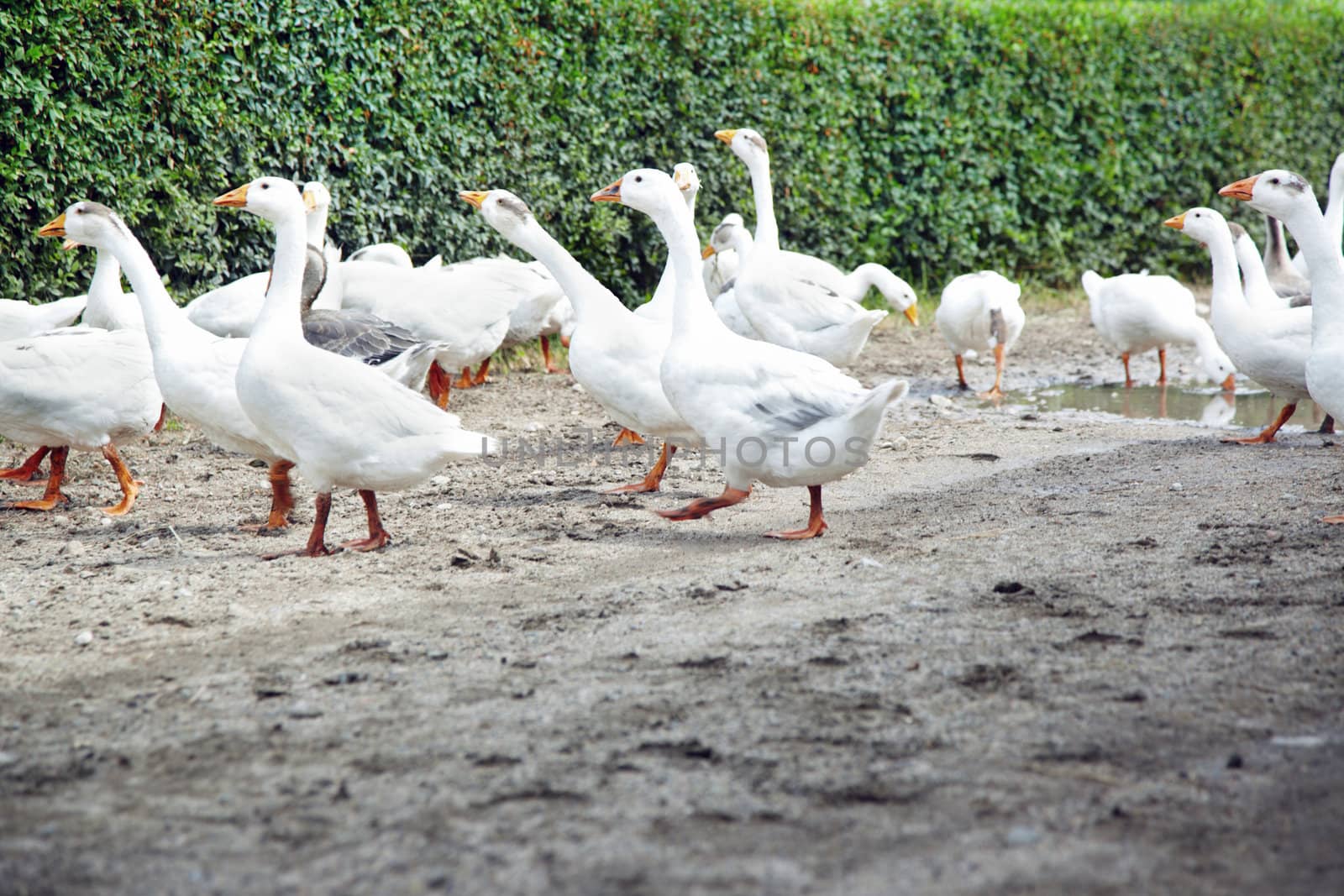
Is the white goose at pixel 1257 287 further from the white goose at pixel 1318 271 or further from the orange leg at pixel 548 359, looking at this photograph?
the orange leg at pixel 548 359

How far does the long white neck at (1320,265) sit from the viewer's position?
5.93 m

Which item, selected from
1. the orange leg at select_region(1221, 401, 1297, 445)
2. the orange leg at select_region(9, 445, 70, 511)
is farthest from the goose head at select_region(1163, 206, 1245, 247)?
the orange leg at select_region(9, 445, 70, 511)

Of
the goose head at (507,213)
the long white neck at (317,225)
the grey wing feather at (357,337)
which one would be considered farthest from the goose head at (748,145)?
the grey wing feather at (357,337)

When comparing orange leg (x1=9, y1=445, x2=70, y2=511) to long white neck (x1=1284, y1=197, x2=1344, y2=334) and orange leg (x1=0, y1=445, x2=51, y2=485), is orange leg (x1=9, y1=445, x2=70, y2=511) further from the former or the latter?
long white neck (x1=1284, y1=197, x2=1344, y2=334)

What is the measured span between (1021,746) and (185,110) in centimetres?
735

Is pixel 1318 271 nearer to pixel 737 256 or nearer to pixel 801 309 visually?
pixel 801 309

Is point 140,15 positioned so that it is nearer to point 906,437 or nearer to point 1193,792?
point 906,437

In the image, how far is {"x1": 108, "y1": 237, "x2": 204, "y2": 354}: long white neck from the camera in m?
5.81

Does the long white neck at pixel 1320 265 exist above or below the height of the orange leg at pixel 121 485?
above

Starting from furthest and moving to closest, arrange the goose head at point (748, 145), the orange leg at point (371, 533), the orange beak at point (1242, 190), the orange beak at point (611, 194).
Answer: the goose head at point (748, 145) < the orange beak at point (1242, 190) < the orange beak at point (611, 194) < the orange leg at point (371, 533)

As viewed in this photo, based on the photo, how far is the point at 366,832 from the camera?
2.65 meters

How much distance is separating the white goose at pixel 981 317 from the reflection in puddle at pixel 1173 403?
397 millimetres

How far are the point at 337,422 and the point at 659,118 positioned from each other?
733 cm

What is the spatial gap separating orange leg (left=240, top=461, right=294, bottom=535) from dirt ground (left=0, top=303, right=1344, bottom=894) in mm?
108
